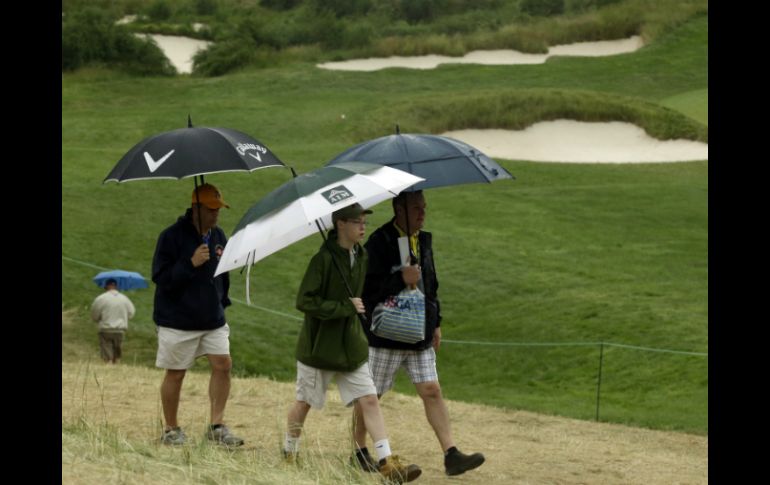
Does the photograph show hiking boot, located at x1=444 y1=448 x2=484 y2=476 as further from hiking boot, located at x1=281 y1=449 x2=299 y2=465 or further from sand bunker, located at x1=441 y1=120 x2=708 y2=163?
sand bunker, located at x1=441 y1=120 x2=708 y2=163

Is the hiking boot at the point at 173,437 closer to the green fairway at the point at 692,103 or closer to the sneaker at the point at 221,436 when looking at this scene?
the sneaker at the point at 221,436

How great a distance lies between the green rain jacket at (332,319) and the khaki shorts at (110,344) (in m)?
9.59

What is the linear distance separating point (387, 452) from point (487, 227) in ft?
58.4

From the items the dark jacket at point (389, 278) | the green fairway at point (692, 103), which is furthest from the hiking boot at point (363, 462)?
the green fairway at point (692, 103)

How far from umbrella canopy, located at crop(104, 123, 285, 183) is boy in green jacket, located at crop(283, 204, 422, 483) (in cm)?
80

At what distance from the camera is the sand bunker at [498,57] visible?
4472 centimetres

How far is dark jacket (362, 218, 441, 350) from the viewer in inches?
310

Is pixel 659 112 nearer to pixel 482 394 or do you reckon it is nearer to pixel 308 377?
pixel 482 394

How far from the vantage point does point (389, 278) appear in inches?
310

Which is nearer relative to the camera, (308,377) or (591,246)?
(308,377)

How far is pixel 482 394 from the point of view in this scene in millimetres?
15750

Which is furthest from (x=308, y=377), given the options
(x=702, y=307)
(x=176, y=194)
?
(x=176, y=194)

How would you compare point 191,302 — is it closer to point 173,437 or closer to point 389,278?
point 173,437

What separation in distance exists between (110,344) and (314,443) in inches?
318
